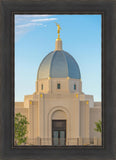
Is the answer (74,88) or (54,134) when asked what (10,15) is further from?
(74,88)

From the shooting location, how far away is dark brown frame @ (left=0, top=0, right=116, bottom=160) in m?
→ 1.75

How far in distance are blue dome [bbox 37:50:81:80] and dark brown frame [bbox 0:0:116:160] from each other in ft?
50.5

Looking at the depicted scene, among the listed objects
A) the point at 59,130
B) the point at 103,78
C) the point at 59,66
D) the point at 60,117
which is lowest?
the point at 59,130

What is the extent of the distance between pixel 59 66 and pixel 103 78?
15767mm

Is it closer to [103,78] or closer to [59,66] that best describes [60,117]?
[59,66]

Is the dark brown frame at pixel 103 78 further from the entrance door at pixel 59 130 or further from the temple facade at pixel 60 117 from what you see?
the entrance door at pixel 59 130

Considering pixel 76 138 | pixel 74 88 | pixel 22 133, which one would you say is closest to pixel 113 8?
pixel 22 133

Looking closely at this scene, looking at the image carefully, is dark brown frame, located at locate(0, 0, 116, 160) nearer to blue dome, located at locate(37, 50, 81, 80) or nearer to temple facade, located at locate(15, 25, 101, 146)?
temple facade, located at locate(15, 25, 101, 146)

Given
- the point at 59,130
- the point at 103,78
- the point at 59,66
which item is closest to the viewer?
the point at 103,78

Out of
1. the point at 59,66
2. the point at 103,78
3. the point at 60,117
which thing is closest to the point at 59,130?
the point at 60,117

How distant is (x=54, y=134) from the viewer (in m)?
16.0

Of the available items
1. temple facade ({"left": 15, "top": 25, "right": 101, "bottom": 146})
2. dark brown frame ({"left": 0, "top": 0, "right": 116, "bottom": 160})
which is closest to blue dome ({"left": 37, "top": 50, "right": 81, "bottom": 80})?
temple facade ({"left": 15, "top": 25, "right": 101, "bottom": 146})

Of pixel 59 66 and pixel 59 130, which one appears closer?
pixel 59 130

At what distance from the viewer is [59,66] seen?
17531 millimetres
